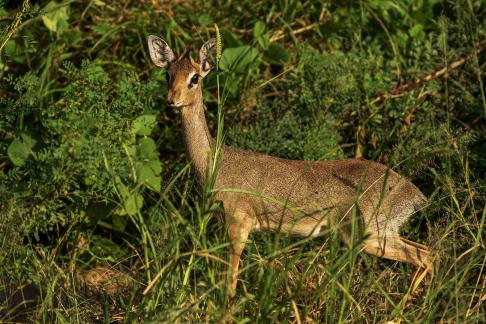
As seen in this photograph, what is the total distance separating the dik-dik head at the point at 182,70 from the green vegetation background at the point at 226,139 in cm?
22

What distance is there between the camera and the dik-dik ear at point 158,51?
5.60 m

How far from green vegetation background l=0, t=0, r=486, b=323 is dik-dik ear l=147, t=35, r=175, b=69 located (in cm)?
21

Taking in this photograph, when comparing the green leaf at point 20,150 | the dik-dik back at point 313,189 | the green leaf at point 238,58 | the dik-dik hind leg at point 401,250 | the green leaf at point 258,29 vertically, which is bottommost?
the dik-dik hind leg at point 401,250

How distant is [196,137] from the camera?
17.3 ft

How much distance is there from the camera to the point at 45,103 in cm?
645

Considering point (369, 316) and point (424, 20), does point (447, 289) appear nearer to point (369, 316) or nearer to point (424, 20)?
point (369, 316)

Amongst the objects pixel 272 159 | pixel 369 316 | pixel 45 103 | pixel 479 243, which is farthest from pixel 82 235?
pixel 479 243

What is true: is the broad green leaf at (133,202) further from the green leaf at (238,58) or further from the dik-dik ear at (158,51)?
the green leaf at (238,58)

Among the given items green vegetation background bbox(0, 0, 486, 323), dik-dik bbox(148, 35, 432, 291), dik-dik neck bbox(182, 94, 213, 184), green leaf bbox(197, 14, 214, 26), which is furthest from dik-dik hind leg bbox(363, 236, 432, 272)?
green leaf bbox(197, 14, 214, 26)

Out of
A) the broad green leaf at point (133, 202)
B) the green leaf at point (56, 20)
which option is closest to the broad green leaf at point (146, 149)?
the broad green leaf at point (133, 202)

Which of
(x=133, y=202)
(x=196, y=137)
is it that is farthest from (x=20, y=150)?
(x=196, y=137)

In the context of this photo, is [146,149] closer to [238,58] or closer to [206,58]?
[206,58]

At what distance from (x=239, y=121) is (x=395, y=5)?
159cm

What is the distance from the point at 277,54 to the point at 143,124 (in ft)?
4.74
